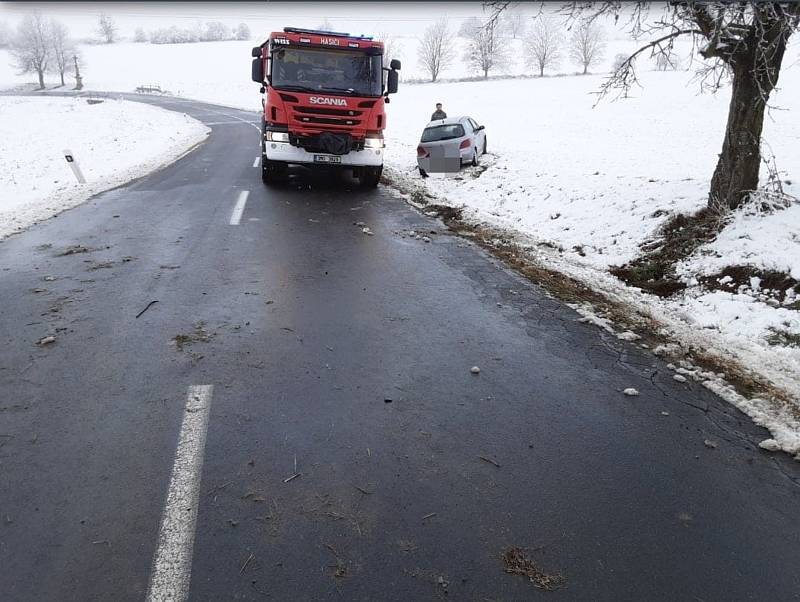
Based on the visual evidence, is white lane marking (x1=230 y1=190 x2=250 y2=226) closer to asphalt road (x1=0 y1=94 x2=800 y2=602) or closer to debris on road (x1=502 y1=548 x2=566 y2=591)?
asphalt road (x1=0 y1=94 x2=800 y2=602)

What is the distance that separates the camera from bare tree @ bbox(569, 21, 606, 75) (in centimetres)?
8850

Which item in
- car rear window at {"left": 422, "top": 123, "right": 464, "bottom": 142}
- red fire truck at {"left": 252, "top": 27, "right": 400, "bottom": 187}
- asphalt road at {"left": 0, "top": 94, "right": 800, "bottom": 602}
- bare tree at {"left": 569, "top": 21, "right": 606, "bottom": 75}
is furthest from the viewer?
bare tree at {"left": 569, "top": 21, "right": 606, "bottom": 75}

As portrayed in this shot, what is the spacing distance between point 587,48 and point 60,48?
9076 cm

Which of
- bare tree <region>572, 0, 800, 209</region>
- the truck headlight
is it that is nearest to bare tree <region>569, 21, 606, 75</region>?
the truck headlight

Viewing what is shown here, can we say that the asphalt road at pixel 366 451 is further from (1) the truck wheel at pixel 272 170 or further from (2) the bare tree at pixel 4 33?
(2) the bare tree at pixel 4 33

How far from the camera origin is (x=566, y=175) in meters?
12.8

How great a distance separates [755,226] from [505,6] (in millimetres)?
4234

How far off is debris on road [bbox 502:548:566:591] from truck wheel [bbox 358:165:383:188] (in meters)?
11.0

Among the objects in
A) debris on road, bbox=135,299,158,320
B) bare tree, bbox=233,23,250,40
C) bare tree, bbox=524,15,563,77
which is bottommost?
debris on road, bbox=135,299,158,320

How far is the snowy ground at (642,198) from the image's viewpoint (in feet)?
16.7

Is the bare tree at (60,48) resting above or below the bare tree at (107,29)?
below

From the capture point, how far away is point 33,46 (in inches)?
3462

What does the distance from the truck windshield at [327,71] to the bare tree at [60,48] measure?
9632 centimetres

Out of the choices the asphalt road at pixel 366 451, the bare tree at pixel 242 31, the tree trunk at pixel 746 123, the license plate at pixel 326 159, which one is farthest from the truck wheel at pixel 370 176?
the bare tree at pixel 242 31
